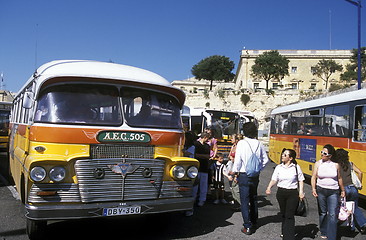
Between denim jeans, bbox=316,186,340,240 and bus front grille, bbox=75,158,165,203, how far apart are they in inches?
103

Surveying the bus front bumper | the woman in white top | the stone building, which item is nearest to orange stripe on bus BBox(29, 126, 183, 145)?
the bus front bumper

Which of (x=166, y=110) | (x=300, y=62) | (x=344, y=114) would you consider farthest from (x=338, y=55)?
(x=166, y=110)

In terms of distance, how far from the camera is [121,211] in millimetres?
5105

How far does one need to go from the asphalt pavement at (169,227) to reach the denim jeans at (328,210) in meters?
0.33

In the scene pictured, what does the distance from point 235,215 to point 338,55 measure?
9621 centimetres

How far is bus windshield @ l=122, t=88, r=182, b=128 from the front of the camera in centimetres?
556

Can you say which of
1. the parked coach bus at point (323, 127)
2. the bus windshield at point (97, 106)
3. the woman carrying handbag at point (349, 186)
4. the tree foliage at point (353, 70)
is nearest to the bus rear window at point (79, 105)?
the bus windshield at point (97, 106)

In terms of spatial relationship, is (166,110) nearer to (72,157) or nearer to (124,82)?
(124,82)

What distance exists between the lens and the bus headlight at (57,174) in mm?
4718

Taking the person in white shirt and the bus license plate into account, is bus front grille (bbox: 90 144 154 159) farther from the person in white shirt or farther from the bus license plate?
the person in white shirt

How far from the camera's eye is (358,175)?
674 centimetres

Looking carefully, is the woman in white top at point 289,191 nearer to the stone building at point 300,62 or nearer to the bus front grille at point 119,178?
the bus front grille at point 119,178

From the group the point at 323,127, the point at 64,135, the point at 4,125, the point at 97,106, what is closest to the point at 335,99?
the point at 323,127

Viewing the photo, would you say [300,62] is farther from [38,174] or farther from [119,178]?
[38,174]
